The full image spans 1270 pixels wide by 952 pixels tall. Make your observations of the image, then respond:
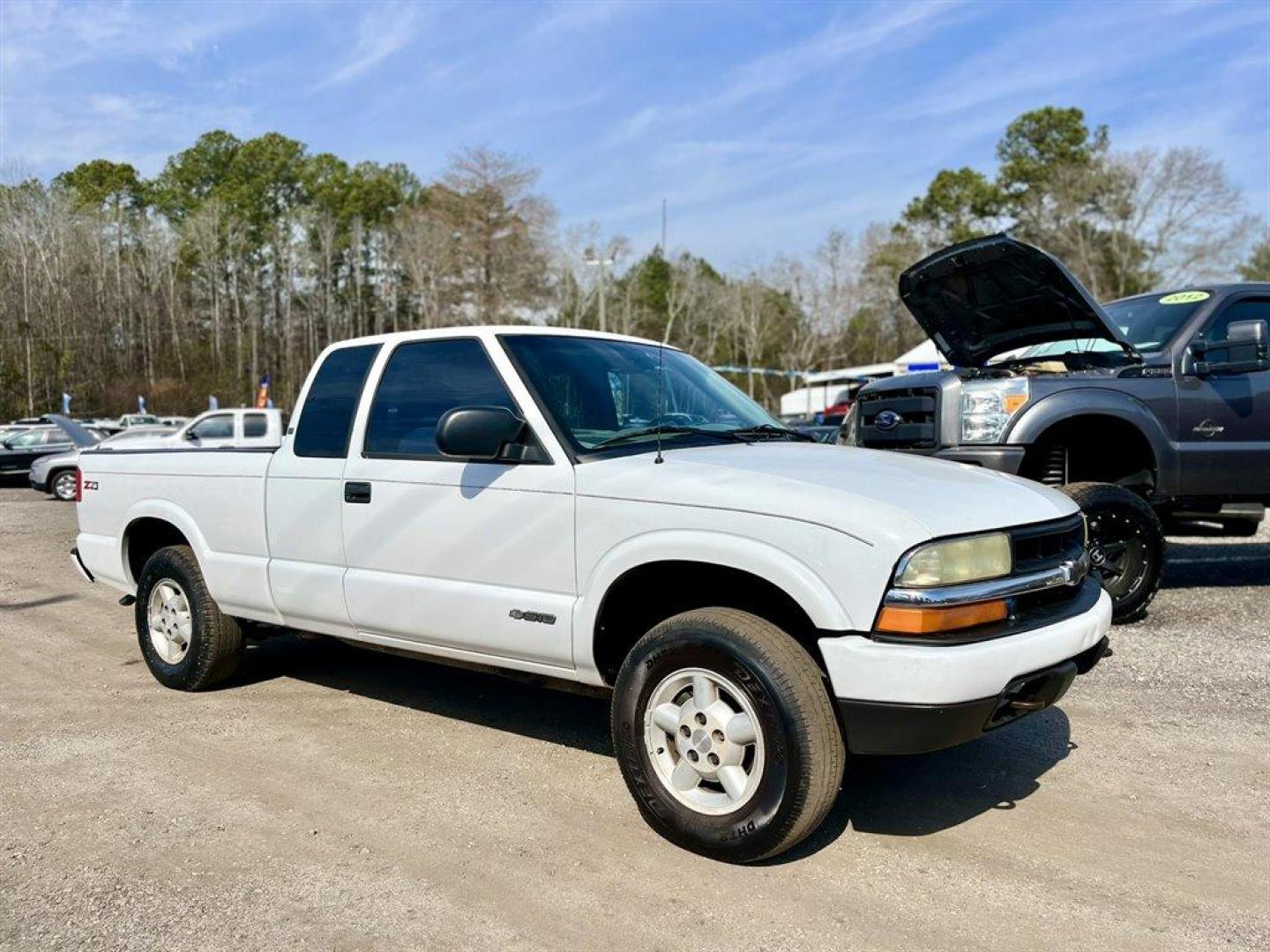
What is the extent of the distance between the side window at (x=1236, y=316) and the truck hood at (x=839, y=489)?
13.9ft

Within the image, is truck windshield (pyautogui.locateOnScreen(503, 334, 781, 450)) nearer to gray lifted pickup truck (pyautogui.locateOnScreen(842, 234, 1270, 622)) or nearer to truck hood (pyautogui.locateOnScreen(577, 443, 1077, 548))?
truck hood (pyautogui.locateOnScreen(577, 443, 1077, 548))

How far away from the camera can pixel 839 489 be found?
314 cm

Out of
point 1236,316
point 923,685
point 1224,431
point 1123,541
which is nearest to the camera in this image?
point 923,685

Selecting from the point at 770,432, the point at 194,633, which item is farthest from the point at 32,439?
the point at 770,432

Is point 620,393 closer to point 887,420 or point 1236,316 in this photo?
point 887,420

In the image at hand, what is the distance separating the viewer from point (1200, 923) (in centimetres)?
284

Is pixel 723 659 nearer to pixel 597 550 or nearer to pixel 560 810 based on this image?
pixel 597 550

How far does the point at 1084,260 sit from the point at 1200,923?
1972 inches

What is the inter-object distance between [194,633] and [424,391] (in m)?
2.08

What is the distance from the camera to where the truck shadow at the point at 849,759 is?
12.1ft

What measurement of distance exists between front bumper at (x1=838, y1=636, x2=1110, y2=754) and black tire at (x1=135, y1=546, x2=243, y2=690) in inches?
141

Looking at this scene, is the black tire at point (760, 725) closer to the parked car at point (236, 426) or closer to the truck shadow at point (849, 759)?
the truck shadow at point (849, 759)

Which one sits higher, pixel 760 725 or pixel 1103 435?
pixel 1103 435

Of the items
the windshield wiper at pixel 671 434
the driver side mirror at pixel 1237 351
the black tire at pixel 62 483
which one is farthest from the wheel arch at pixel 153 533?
the black tire at pixel 62 483
